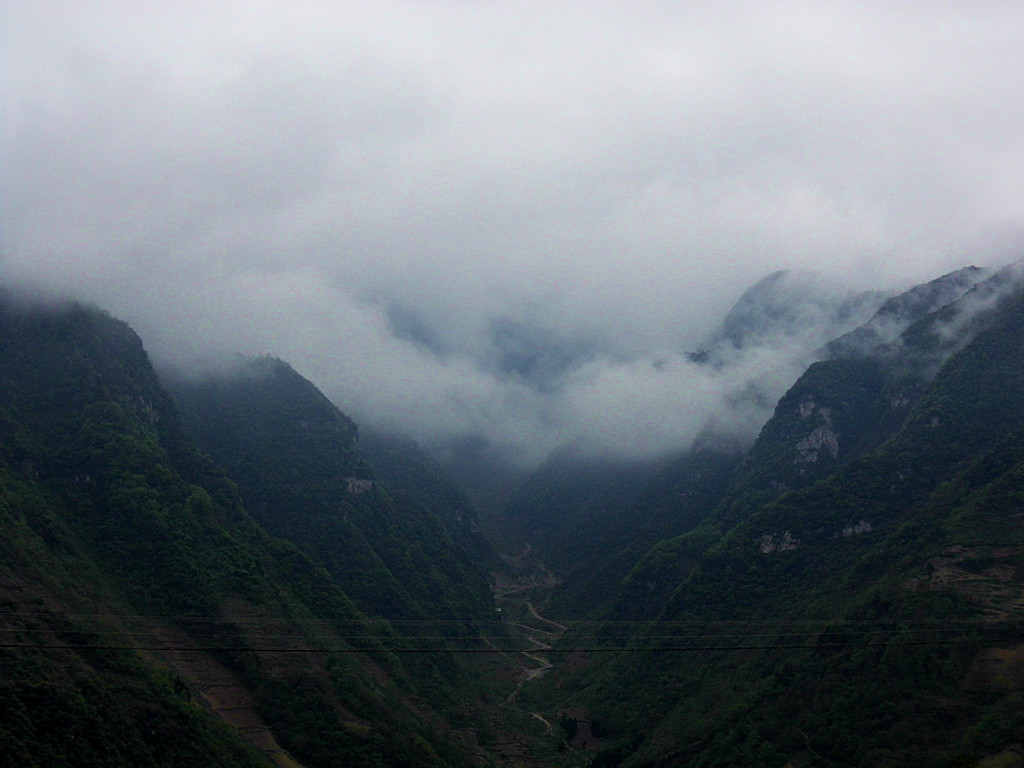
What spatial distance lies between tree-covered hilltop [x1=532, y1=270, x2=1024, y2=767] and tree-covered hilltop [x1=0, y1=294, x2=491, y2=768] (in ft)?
110

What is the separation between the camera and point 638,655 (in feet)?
414

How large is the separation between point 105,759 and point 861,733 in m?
66.5

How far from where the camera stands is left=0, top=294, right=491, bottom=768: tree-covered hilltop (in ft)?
210

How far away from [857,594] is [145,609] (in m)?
88.0

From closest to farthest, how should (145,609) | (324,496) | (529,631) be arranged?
(145,609) → (324,496) → (529,631)

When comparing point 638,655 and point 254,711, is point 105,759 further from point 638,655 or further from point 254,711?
point 638,655

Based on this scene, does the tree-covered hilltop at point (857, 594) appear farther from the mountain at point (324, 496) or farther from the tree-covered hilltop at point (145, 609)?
the tree-covered hilltop at point (145, 609)

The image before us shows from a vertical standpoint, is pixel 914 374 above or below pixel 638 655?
above

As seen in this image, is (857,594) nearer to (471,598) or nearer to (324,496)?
(471,598)

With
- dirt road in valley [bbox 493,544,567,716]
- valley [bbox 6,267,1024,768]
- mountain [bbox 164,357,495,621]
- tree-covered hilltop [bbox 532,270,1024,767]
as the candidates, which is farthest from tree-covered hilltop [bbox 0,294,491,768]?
tree-covered hilltop [bbox 532,270,1024,767]

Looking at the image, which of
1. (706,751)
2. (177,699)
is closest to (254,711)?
(177,699)

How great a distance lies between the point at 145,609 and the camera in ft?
295

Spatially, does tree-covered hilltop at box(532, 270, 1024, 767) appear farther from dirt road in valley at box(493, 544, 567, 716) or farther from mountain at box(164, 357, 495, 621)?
mountain at box(164, 357, 495, 621)

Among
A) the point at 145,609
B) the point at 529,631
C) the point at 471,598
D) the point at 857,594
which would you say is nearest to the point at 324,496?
the point at 471,598
